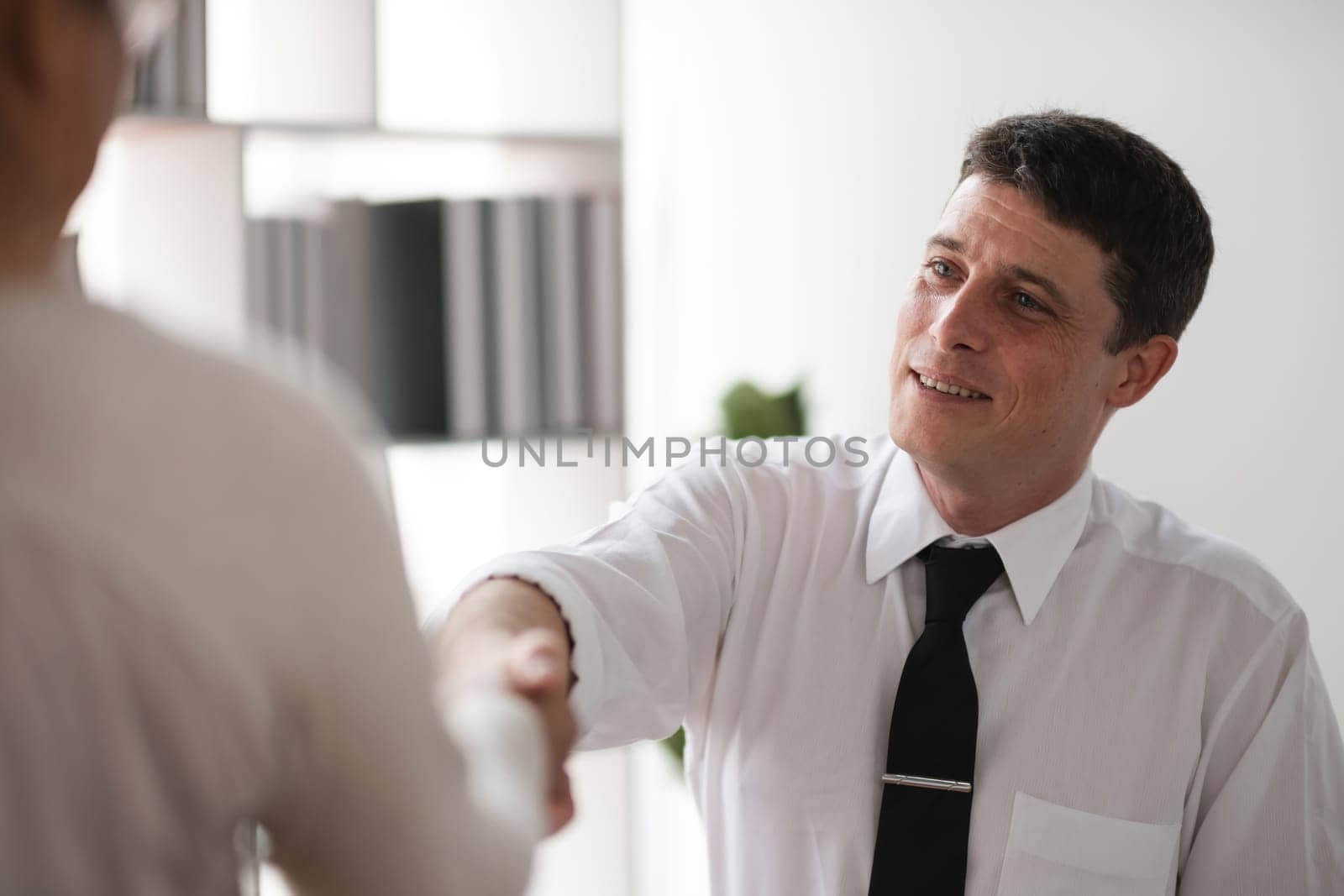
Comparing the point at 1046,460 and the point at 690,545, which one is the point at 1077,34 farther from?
the point at 690,545

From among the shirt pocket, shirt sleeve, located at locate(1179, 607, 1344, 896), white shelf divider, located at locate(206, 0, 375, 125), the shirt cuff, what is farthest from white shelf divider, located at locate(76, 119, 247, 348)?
shirt sleeve, located at locate(1179, 607, 1344, 896)

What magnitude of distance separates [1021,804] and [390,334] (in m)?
1.50

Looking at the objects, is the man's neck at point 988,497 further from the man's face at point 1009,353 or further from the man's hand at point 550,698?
the man's hand at point 550,698

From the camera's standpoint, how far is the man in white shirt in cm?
131

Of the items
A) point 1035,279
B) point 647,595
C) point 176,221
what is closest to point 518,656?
point 647,595

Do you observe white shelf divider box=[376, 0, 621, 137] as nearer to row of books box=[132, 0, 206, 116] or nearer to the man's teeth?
row of books box=[132, 0, 206, 116]

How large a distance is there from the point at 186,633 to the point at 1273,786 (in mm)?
1249

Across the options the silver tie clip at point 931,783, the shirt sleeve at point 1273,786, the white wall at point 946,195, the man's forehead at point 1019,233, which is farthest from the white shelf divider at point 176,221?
the shirt sleeve at point 1273,786

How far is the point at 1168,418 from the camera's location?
179cm

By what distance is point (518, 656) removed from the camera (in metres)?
0.81

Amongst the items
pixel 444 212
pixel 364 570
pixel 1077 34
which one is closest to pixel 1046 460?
pixel 1077 34

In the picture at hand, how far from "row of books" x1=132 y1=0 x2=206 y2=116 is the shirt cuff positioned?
4.70 ft

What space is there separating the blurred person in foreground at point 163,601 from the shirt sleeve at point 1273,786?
3.66 ft

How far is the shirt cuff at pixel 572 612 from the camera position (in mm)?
1093
